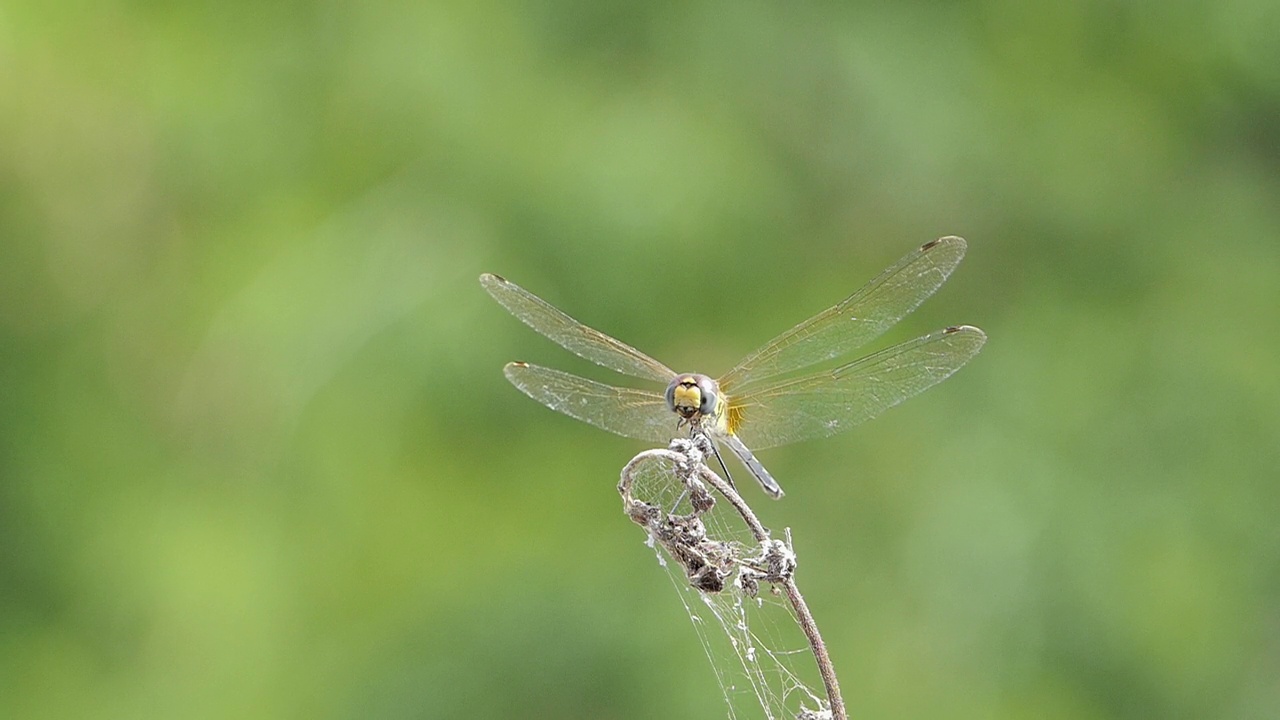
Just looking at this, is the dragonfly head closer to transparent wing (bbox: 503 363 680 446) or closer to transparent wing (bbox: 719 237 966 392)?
transparent wing (bbox: 503 363 680 446)

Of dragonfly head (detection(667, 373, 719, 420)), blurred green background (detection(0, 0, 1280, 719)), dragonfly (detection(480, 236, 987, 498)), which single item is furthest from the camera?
blurred green background (detection(0, 0, 1280, 719))

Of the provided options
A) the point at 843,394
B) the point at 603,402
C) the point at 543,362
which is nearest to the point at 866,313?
the point at 843,394

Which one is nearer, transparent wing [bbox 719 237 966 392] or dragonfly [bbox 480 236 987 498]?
dragonfly [bbox 480 236 987 498]

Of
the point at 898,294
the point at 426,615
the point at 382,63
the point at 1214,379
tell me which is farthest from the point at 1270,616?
the point at 382,63

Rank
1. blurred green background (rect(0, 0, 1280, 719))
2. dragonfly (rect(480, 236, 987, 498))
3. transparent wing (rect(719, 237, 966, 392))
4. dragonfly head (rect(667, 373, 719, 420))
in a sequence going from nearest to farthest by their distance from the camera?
dragonfly head (rect(667, 373, 719, 420)) → dragonfly (rect(480, 236, 987, 498)) → transparent wing (rect(719, 237, 966, 392)) → blurred green background (rect(0, 0, 1280, 719))

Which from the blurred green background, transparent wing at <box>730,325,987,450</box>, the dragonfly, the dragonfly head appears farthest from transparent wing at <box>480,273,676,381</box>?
the blurred green background

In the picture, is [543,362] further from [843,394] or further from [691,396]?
[691,396]

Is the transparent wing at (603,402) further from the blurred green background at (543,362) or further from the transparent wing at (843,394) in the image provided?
the blurred green background at (543,362)

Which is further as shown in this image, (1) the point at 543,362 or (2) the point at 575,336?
(1) the point at 543,362
